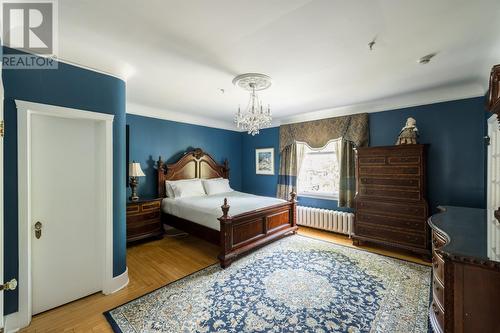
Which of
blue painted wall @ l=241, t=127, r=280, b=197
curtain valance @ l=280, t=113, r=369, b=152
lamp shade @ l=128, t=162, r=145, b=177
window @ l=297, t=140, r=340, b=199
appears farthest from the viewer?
blue painted wall @ l=241, t=127, r=280, b=197

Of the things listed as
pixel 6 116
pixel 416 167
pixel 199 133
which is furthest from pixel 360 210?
pixel 6 116

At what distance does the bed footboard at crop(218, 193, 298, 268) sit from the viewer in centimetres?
303

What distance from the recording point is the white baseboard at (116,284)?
95.3 inches

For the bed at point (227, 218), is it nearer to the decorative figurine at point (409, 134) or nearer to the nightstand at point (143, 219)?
the nightstand at point (143, 219)

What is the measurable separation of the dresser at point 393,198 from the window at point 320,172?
0.83 m

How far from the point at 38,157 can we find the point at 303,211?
4309 mm

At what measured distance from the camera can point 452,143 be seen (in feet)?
10.9

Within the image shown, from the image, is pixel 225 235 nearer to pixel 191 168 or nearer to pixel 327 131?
pixel 191 168

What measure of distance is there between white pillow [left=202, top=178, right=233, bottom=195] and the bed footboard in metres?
1.64

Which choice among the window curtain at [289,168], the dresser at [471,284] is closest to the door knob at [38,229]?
the dresser at [471,284]

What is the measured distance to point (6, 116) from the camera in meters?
1.86

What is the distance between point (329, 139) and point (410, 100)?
4.76 feet

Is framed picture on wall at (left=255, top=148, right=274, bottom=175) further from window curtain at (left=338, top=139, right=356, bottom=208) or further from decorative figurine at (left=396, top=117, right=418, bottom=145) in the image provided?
decorative figurine at (left=396, top=117, right=418, bottom=145)

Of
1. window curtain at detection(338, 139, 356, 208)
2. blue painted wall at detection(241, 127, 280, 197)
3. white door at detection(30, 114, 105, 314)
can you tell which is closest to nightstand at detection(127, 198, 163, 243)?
white door at detection(30, 114, 105, 314)
